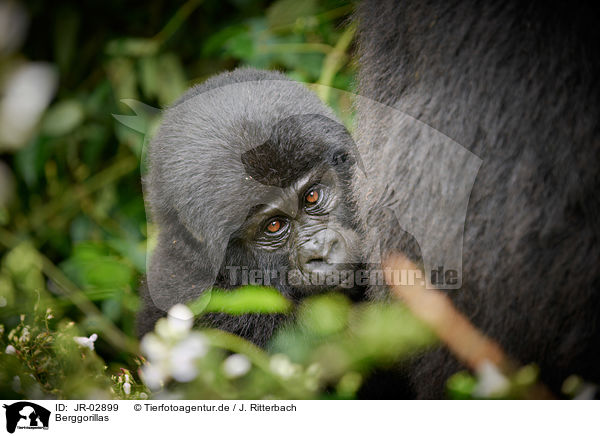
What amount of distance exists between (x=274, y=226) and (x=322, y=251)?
5.6 inches

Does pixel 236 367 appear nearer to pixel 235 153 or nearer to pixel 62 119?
pixel 235 153

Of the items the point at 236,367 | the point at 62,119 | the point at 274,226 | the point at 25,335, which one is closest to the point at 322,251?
the point at 274,226

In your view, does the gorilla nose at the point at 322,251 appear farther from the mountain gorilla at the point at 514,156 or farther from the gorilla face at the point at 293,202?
the mountain gorilla at the point at 514,156

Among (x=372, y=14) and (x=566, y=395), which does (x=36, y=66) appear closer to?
(x=372, y=14)

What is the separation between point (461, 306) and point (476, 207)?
156 mm

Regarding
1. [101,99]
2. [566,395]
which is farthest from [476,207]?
[101,99]

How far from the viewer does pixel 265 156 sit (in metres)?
1.31

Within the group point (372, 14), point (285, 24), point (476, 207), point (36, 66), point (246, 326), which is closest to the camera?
point (476, 207)

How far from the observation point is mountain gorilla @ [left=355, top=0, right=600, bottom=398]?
0.78 metres

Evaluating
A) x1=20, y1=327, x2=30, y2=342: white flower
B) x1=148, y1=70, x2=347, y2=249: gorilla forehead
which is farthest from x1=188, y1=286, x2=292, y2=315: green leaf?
x1=20, y1=327, x2=30, y2=342: white flower
